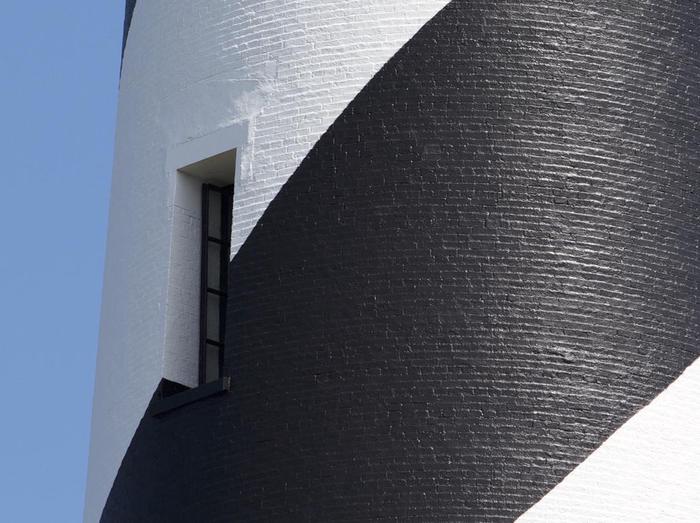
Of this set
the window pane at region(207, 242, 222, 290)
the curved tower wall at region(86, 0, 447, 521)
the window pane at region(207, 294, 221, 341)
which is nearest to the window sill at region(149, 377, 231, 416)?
the curved tower wall at region(86, 0, 447, 521)

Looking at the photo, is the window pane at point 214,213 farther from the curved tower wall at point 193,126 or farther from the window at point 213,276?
the curved tower wall at point 193,126

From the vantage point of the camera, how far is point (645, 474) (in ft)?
45.4

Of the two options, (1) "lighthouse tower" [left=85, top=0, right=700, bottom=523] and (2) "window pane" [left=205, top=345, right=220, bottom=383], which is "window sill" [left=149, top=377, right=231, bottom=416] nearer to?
(1) "lighthouse tower" [left=85, top=0, right=700, bottom=523]

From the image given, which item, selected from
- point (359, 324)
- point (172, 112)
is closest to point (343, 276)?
point (359, 324)

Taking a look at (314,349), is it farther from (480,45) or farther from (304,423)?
(480,45)

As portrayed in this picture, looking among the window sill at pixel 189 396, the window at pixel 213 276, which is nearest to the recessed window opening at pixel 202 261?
the window at pixel 213 276

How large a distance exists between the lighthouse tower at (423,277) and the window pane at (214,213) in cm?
3

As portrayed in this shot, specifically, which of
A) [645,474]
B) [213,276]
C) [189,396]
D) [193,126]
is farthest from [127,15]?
[645,474]

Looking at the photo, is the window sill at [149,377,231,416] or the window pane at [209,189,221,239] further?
the window pane at [209,189,221,239]

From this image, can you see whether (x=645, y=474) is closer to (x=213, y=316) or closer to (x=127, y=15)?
(x=213, y=316)

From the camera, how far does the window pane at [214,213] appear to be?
1588cm

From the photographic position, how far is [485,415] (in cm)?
1373

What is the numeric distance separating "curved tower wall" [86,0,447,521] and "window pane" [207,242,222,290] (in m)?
0.22

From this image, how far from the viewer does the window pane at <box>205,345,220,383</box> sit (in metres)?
15.5
